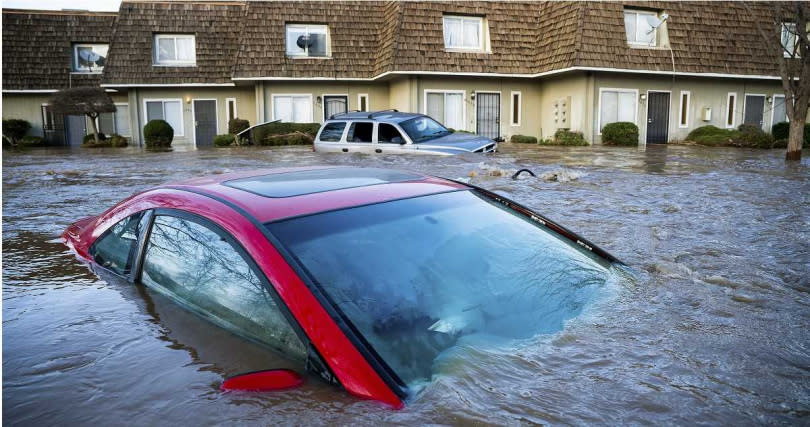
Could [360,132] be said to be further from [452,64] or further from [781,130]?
[781,130]

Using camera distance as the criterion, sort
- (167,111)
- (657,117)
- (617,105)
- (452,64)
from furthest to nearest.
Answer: (167,111) → (657,117) → (617,105) → (452,64)

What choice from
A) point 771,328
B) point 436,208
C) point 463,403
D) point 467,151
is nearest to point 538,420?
point 463,403

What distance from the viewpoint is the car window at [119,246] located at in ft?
11.6

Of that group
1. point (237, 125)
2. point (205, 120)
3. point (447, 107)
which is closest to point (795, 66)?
point (447, 107)

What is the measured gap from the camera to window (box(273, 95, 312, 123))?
86.5ft

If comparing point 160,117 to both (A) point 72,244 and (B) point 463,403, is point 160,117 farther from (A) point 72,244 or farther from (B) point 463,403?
(B) point 463,403

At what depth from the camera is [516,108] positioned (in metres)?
25.5

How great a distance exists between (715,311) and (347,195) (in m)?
2.01

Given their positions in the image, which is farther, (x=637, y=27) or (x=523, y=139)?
(x=523, y=139)

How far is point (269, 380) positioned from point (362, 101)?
2512 centimetres

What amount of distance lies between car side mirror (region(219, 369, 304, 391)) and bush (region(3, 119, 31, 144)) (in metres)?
32.2

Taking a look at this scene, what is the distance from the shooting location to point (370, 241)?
8.54 ft

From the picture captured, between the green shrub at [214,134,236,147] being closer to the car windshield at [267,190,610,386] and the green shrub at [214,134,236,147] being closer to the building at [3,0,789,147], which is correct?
the building at [3,0,789,147]

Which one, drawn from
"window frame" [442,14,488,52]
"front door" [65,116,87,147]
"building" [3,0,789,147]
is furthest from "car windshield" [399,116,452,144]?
"front door" [65,116,87,147]
